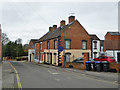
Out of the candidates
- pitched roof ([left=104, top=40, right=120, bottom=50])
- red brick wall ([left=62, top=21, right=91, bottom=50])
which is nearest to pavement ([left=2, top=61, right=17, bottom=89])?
red brick wall ([left=62, top=21, right=91, bottom=50])

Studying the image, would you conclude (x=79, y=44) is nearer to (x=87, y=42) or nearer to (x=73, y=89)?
(x=87, y=42)

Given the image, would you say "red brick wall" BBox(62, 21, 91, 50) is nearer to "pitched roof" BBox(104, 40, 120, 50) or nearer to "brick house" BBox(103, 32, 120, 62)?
"brick house" BBox(103, 32, 120, 62)

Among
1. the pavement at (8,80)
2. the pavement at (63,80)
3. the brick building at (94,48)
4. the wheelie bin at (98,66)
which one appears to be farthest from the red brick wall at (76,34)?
the pavement at (8,80)

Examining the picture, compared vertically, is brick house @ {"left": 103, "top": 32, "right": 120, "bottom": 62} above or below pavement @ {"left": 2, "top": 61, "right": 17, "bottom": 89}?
above

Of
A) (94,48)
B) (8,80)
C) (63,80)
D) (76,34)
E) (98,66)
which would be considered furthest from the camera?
(94,48)

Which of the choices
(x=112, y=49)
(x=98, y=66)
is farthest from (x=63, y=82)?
(x=112, y=49)

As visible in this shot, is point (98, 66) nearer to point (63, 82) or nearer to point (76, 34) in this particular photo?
point (63, 82)

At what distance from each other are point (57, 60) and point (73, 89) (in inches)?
851

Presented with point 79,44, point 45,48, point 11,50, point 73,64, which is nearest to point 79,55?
point 79,44

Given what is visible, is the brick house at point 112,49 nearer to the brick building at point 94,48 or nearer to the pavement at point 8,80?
the brick building at point 94,48

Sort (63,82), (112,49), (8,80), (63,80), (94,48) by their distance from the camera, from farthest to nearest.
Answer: (112,49)
(94,48)
(8,80)
(63,80)
(63,82)

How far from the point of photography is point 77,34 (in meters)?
32.8

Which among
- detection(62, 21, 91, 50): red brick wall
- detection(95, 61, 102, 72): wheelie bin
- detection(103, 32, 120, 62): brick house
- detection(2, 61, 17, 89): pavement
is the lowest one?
detection(2, 61, 17, 89): pavement

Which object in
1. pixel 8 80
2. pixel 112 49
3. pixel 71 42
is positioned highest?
pixel 71 42
